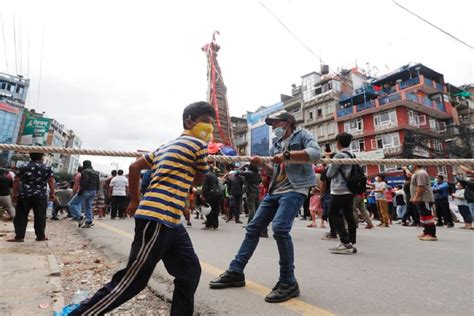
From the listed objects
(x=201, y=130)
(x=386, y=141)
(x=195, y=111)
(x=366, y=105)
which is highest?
(x=366, y=105)

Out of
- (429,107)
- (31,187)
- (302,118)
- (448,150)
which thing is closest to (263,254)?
(31,187)

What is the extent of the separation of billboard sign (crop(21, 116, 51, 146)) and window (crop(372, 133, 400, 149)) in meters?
54.0

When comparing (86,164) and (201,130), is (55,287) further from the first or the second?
(86,164)

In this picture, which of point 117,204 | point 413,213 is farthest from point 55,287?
point 413,213

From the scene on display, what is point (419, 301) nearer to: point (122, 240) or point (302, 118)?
point (122, 240)

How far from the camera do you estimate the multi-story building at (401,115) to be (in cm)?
2953

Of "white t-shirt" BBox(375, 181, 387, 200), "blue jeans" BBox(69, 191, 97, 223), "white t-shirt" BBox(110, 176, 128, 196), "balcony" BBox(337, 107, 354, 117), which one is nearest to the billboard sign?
"balcony" BBox(337, 107, 354, 117)

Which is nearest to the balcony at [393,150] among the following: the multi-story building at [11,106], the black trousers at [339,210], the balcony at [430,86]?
the balcony at [430,86]

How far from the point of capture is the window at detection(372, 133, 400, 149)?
30.1 m

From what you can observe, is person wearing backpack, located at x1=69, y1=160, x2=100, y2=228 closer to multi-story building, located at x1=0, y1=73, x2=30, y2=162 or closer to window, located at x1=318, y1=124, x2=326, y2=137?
window, located at x1=318, y1=124, x2=326, y2=137

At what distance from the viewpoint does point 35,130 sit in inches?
2167

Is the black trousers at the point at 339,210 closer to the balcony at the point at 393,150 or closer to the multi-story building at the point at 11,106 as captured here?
the balcony at the point at 393,150

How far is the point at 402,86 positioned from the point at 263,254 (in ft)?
115

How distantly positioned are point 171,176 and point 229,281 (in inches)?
51.5
